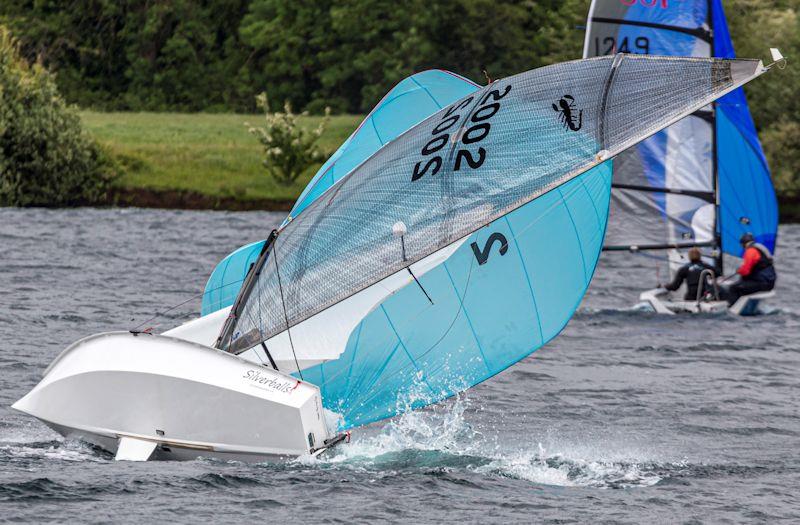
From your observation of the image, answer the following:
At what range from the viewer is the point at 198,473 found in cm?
1290

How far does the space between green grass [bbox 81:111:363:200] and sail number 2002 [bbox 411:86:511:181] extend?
1368 inches

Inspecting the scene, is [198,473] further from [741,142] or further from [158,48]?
[158,48]

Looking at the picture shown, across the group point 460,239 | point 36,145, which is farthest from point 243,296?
point 36,145

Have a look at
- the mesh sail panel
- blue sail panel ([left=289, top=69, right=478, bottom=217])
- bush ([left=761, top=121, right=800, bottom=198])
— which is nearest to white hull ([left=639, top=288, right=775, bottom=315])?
blue sail panel ([left=289, top=69, right=478, bottom=217])

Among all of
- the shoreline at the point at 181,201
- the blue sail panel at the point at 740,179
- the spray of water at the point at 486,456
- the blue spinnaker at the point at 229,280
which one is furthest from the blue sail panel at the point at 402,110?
the shoreline at the point at 181,201

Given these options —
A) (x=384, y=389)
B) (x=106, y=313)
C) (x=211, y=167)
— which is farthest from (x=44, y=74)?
(x=384, y=389)

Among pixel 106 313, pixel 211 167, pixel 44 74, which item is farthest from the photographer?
pixel 211 167

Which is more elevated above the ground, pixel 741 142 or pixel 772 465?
pixel 741 142

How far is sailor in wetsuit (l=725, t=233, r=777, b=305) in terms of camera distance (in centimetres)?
2645

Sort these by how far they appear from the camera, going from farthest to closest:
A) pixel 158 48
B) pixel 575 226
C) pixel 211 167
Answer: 1. pixel 158 48
2. pixel 211 167
3. pixel 575 226

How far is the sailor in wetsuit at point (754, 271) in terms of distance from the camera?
86.8ft

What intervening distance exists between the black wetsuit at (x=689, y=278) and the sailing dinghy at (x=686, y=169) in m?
0.70

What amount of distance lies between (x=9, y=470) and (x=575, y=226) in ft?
19.6

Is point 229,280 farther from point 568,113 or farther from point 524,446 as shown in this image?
point 568,113
